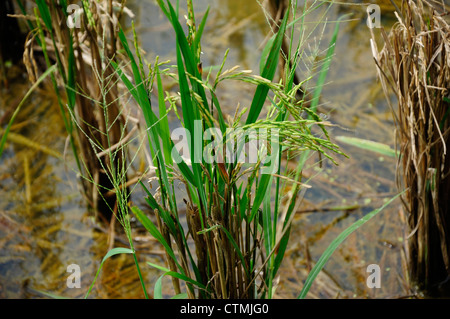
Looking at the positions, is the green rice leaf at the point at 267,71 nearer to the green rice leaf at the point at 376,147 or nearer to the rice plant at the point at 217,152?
the rice plant at the point at 217,152

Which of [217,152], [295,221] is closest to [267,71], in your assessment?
[217,152]

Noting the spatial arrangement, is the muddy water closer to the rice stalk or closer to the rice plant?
the rice stalk

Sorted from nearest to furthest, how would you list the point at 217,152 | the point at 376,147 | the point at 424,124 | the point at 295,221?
the point at 217,152 → the point at 424,124 → the point at 376,147 → the point at 295,221

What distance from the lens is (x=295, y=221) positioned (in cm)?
168

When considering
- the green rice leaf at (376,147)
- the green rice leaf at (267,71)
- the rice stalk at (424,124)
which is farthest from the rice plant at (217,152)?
the green rice leaf at (376,147)

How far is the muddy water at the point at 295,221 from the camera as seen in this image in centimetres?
153

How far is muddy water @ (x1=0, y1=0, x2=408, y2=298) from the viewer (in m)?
1.53

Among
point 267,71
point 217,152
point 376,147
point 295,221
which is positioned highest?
point 267,71

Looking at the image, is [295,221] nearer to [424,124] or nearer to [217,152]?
[424,124]

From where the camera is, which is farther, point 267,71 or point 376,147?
point 376,147

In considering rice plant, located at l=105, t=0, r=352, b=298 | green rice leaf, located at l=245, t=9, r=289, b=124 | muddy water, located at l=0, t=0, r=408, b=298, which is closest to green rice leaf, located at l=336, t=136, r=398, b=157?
muddy water, located at l=0, t=0, r=408, b=298

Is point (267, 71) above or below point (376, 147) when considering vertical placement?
above

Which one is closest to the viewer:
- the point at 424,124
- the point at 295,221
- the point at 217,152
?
the point at 217,152
